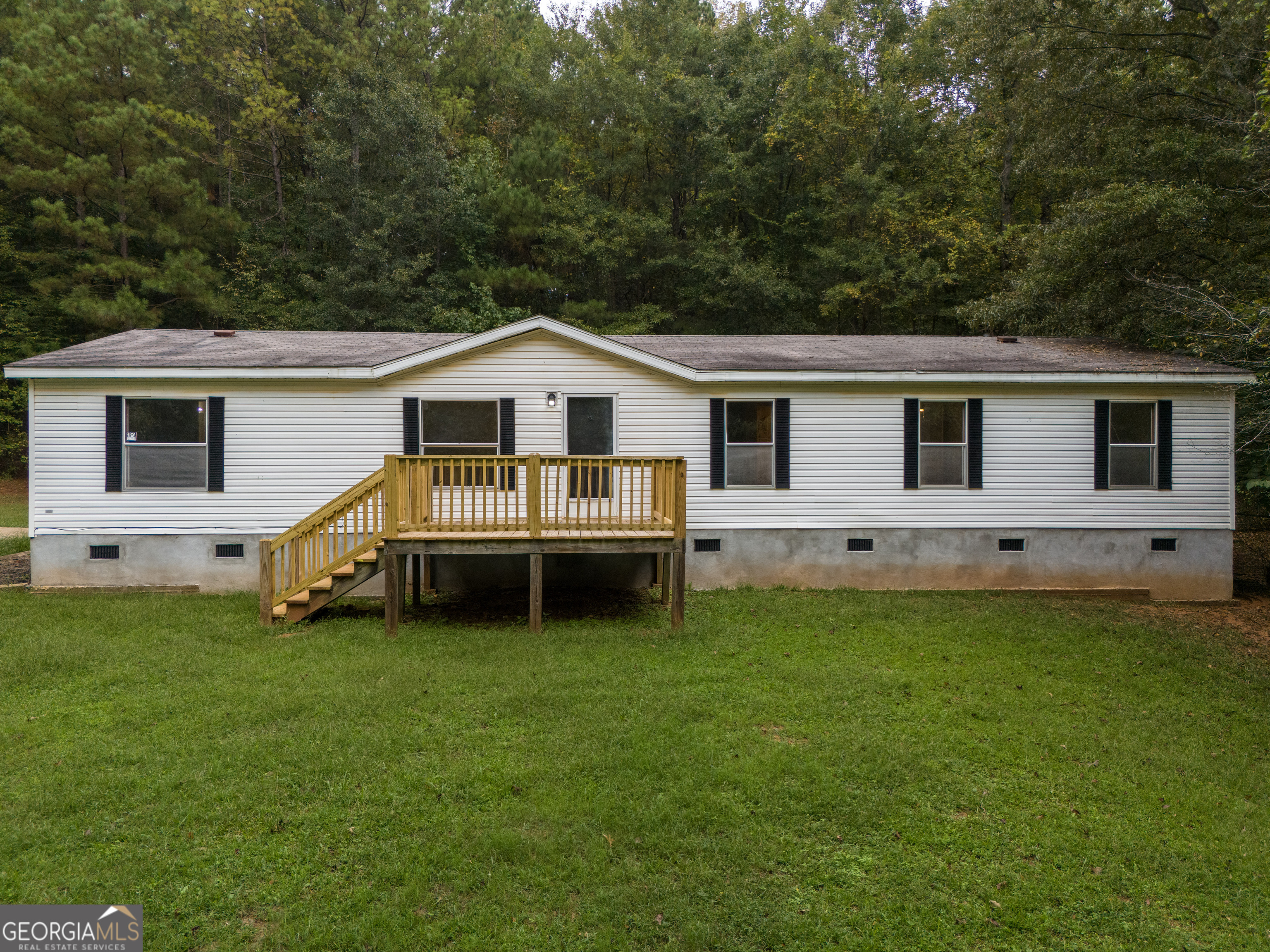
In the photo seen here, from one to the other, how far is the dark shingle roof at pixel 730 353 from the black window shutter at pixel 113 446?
622 millimetres

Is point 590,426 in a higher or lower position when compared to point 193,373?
lower

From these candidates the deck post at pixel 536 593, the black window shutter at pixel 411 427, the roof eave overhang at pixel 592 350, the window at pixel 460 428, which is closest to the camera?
the deck post at pixel 536 593

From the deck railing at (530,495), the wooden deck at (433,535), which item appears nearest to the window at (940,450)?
the deck railing at (530,495)

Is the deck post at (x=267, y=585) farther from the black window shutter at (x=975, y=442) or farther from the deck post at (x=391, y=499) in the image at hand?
the black window shutter at (x=975, y=442)

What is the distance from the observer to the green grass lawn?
3.66m

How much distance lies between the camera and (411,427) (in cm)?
1038

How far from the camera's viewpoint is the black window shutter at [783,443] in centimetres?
1099

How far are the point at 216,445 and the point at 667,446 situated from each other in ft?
21.6

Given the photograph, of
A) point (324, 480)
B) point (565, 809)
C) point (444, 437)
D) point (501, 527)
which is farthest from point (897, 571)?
point (324, 480)

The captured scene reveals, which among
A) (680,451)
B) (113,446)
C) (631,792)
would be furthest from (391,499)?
(113,446)

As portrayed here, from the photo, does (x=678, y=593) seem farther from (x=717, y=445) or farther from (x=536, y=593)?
(x=717, y=445)

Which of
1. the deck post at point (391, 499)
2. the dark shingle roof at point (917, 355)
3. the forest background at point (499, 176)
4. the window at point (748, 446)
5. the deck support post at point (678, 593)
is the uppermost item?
the forest background at point (499, 176)

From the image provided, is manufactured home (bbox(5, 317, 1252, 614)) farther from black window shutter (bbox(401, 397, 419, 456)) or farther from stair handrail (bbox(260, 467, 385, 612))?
stair handrail (bbox(260, 467, 385, 612))

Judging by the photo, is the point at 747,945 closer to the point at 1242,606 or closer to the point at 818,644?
the point at 818,644
